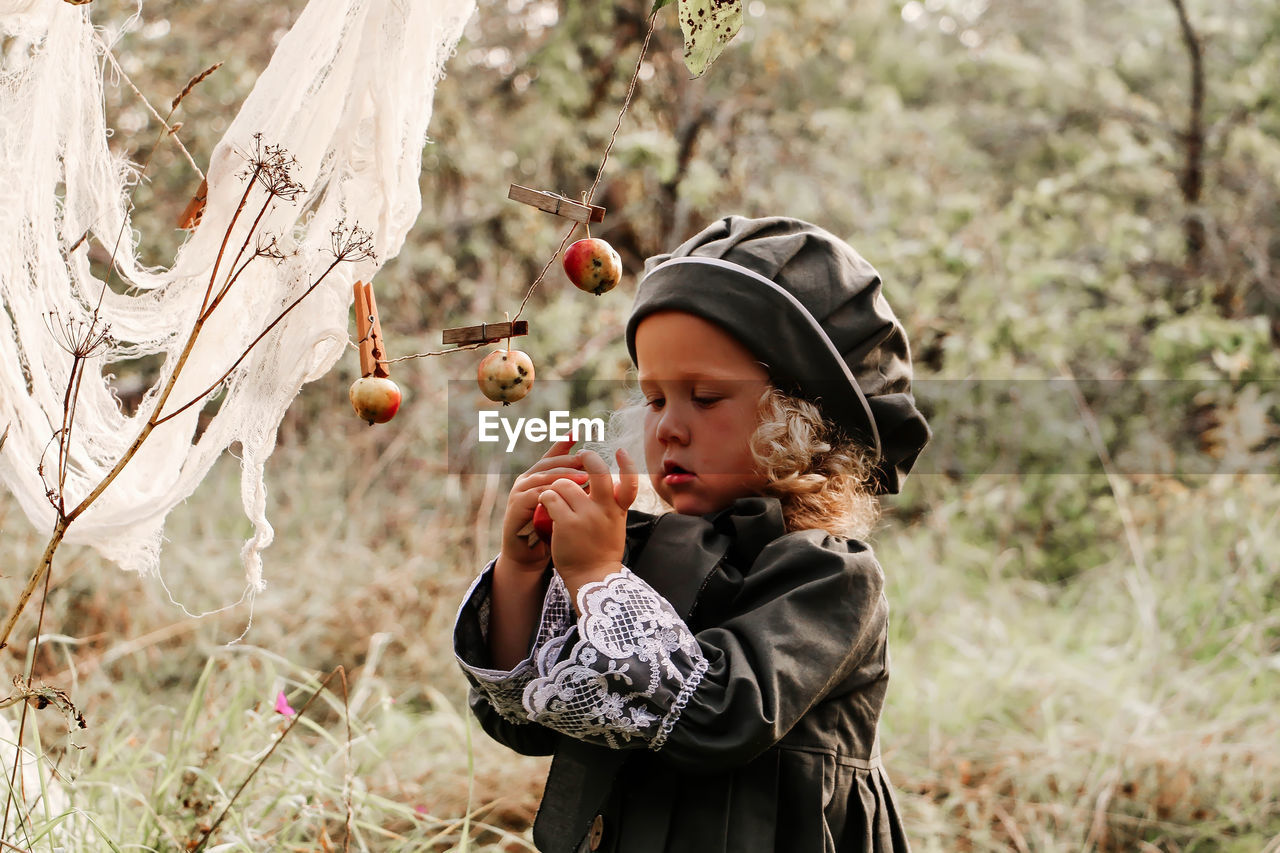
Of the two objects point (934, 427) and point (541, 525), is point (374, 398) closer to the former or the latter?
point (541, 525)

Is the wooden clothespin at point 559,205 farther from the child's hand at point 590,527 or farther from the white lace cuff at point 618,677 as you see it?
the white lace cuff at point 618,677

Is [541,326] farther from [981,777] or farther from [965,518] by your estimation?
[981,777]

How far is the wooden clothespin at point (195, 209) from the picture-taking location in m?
1.28

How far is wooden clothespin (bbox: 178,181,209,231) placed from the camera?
1.28 m

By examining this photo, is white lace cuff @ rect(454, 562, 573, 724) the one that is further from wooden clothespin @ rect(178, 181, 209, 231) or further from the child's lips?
wooden clothespin @ rect(178, 181, 209, 231)

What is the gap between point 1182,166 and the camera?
6.18 m

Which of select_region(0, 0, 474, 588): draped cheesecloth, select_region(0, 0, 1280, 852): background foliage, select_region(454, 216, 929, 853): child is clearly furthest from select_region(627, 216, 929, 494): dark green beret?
select_region(0, 0, 1280, 852): background foliage

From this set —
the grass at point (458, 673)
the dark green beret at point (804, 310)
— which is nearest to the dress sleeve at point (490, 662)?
the dark green beret at point (804, 310)

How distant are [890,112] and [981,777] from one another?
4.13 m

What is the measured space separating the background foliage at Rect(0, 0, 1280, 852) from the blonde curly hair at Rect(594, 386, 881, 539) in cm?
115

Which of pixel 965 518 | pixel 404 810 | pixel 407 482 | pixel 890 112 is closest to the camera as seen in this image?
pixel 404 810

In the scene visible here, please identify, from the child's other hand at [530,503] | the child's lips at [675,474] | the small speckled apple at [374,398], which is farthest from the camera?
the child's lips at [675,474]

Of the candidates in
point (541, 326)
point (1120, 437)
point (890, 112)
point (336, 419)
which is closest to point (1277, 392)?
point (1120, 437)

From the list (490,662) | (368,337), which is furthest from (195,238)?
(490,662)
